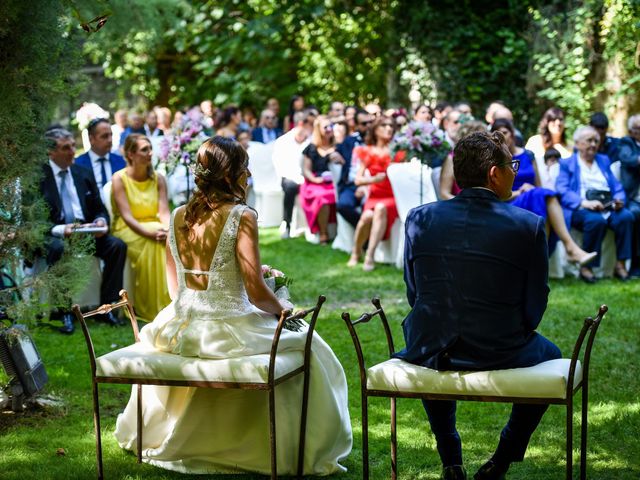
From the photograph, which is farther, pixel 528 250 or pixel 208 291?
pixel 208 291

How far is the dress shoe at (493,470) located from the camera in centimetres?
418

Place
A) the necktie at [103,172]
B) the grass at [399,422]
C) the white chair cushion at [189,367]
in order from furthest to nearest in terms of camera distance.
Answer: the necktie at [103,172] → the grass at [399,422] → the white chair cushion at [189,367]

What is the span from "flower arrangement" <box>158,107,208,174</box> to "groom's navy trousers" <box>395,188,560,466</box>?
555cm

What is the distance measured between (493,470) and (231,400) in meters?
1.23

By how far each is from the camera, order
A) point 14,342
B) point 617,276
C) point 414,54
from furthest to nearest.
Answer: point 414,54
point 617,276
point 14,342

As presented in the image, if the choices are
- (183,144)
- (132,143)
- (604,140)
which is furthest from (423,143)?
(132,143)

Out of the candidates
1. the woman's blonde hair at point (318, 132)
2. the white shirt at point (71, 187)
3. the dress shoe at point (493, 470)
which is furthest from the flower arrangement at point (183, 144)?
the dress shoe at point (493, 470)

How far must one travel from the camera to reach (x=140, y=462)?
4.69 m

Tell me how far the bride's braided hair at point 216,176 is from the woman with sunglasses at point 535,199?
5.58m

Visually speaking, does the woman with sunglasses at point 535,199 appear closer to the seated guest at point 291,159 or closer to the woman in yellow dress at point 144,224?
the woman in yellow dress at point 144,224

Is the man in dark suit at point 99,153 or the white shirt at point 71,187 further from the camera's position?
the man in dark suit at point 99,153

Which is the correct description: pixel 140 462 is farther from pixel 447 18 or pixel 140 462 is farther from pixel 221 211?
pixel 447 18

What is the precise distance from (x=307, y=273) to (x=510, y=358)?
6.59 metres

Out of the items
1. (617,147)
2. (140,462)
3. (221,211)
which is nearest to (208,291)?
(221,211)
